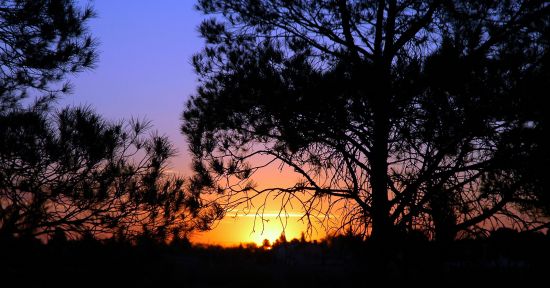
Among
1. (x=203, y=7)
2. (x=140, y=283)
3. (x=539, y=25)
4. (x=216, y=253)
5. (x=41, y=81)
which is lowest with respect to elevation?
(x=140, y=283)

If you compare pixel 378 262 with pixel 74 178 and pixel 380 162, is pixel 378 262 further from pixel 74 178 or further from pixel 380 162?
pixel 74 178

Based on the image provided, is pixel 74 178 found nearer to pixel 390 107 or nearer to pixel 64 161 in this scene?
pixel 64 161

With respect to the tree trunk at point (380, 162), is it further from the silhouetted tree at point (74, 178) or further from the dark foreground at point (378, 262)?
the silhouetted tree at point (74, 178)

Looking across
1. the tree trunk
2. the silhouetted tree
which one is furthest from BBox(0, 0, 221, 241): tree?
the tree trunk

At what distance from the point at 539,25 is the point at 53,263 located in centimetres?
469

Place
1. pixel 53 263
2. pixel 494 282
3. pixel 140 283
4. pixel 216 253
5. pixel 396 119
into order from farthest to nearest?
pixel 216 253 < pixel 140 283 < pixel 494 282 < pixel 53 263 < pixel 396 119

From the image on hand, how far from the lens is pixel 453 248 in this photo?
4.04 meters

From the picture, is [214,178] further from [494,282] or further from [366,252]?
[494,282]

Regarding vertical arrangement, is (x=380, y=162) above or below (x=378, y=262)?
above

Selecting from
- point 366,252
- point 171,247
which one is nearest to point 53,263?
point 171,247

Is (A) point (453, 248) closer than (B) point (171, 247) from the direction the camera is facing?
Yes

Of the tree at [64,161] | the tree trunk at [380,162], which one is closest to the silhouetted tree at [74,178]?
the tree at [64,161]

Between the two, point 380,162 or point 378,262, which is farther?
point 380,162

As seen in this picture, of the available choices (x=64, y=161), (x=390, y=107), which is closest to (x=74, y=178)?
(x=64, y=161)
